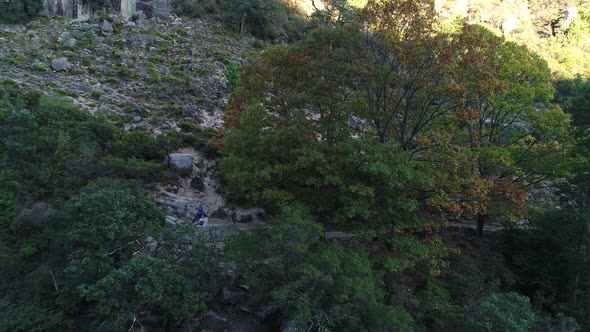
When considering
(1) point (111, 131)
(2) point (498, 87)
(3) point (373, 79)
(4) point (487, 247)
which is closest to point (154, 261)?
(3) point (373, 79)

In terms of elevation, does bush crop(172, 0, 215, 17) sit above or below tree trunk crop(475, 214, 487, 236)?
above

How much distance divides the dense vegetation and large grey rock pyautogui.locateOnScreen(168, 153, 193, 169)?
59 cm

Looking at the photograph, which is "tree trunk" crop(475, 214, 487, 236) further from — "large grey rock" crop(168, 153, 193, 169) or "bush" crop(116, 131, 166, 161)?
"bush" crop(116, 131, 166, 161)

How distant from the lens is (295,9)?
45.6 meters

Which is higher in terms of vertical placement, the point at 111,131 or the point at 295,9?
the point at 295,9

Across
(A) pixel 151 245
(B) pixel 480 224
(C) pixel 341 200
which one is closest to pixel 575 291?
(B) pixel 480 224

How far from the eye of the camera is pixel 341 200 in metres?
11.8

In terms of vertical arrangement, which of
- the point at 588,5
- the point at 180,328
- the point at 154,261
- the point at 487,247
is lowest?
the point at 180,328

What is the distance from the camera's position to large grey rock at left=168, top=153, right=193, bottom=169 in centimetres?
1762

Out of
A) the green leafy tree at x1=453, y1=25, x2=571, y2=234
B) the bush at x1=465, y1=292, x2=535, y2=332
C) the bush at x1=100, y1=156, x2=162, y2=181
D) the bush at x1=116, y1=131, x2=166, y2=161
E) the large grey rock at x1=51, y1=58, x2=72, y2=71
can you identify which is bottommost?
the bush at x1=465, y1=292, x2=535, y2=332

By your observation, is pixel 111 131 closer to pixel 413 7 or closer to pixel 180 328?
pixel 180 328

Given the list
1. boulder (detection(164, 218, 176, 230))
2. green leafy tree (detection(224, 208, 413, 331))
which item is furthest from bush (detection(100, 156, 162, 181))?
green leafy tree (detection(224, 208, 413, 331))

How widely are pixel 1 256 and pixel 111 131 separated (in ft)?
26.8

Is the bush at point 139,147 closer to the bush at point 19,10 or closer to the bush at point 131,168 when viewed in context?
the bush at point 131,168
